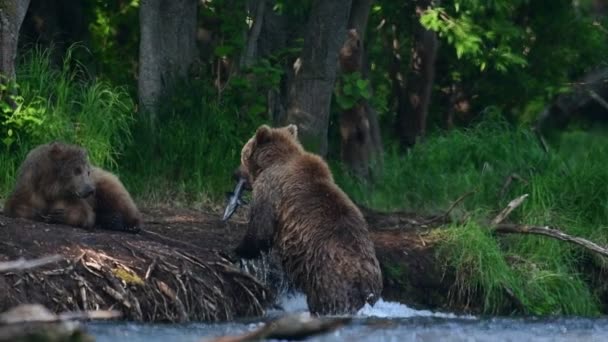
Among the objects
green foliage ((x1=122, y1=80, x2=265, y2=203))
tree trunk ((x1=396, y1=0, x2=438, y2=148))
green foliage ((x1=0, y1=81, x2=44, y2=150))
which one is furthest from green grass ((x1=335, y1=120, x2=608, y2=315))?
green foliage ((x1=0, y1=81, x2=44, y2=150))

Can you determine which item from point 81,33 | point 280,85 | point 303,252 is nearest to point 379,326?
point 303,252

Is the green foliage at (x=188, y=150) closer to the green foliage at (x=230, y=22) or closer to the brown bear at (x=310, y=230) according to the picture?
the green foliage at (x=230, y=22)

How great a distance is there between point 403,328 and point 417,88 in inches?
300

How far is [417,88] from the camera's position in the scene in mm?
15203

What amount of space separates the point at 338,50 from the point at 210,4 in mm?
1836

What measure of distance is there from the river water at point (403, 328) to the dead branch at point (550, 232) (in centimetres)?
70

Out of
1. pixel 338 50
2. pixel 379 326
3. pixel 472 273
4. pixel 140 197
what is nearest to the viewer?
pixel 379 326

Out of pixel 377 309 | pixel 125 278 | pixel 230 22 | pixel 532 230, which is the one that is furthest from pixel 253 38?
pixel 125 278

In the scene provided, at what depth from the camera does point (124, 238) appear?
8.20 meters

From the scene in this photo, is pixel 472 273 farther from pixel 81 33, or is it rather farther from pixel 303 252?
pixel 81 33

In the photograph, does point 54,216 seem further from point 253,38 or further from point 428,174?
point 428,174

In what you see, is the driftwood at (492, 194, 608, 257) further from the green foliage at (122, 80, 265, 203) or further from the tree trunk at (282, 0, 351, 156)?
the green foliage at (122, 80, 265, 203)

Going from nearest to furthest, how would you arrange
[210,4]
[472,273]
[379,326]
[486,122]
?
[379,326] → [472,273] → [210,4] → [486,122]

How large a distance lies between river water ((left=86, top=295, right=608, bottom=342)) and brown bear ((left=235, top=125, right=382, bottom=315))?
0.25 meters
